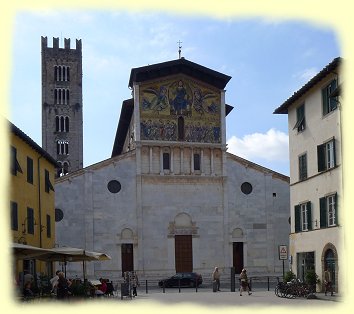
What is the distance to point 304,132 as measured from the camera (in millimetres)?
33188

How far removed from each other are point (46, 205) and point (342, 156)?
18165mm

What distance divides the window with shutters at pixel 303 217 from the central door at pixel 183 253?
18860 millimetres

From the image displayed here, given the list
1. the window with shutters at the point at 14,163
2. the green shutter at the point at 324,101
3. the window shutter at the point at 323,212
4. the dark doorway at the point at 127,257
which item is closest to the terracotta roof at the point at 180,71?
the dark doorway at the point at 127,257

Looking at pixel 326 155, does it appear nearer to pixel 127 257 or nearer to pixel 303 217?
pixel 303 217

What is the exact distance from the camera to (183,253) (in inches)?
2044

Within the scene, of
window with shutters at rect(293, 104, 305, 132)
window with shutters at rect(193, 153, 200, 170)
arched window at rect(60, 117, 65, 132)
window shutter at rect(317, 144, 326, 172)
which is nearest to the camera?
window shutter at rect(317, 144, 326, 172)

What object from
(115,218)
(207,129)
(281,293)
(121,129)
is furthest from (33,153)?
(121,129)

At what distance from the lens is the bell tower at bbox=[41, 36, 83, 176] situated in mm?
94750

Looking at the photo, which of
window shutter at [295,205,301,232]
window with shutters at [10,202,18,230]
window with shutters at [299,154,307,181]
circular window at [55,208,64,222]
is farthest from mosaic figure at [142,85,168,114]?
window with shutters at [10,202,18,230]

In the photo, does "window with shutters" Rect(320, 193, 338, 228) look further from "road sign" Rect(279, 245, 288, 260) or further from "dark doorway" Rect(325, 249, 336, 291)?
"road sign" Rect(279, 245, 288, 260)

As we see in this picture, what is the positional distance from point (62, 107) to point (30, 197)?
63.7 m

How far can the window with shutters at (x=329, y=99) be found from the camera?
29078mm

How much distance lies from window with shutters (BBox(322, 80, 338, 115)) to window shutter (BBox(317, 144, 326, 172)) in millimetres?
1664

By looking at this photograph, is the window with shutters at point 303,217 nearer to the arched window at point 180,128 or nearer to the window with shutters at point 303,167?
the window with shutters at point 303,167
